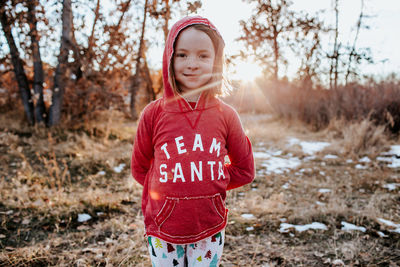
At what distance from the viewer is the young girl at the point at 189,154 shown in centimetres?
121

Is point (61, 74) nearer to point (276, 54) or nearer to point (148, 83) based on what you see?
point (148, 83)

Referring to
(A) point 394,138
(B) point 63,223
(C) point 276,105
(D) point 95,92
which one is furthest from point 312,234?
(C) point 276,105

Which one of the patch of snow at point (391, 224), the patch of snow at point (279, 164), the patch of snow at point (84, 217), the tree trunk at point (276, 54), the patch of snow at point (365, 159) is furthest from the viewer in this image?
the tree trunk at point (276, 54)

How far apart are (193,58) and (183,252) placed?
925mm

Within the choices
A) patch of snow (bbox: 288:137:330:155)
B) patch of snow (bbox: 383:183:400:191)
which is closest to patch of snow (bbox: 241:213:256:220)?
patch of snow (bbox: 383:183:400:191)

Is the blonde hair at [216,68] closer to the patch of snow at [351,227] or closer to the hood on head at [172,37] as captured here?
the hood on head at [172,37]

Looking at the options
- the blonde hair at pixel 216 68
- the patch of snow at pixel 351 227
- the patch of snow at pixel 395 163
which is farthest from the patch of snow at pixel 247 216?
the patch of snow at pixel 395 163

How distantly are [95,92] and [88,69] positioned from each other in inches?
30.2

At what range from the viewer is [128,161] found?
16.5 feet

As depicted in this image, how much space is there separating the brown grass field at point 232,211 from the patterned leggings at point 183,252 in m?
0.99

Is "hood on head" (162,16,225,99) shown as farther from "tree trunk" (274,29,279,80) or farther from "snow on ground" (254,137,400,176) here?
"tree trunk" (274,29,279,80)

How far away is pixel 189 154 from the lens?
123 cm

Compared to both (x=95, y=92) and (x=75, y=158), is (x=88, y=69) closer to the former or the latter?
(x=95, y=92)

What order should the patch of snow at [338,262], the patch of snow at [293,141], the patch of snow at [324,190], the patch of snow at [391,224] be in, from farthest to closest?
1. the patch of snow at [293,141]
2. the patch of snow at [324,190]
3. the patch of snow at [391,224]
4. the patch of snow at [338,262]
